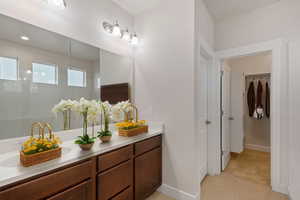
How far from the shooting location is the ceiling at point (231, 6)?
2174 mm

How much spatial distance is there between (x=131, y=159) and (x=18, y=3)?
1790 millimetres

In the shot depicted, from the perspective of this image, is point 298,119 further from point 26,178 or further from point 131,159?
point 26,178

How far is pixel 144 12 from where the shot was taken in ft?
7.54

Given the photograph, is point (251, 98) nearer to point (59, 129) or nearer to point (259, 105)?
point (259, 105)

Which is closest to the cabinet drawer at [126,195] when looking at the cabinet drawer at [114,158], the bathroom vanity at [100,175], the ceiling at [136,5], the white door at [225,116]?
the bathroom vanity at [100,175]

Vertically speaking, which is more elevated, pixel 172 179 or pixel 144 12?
pixel 144 12

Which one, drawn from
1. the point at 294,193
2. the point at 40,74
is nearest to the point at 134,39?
the point at 40,74

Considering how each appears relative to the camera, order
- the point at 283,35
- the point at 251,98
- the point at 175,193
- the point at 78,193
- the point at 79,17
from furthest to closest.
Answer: the point at 251,98 → the point at 283,35 → the point at 175,193 → the point at 79,17 → the point at 78,193

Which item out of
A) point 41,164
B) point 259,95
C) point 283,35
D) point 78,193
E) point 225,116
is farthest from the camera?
point 259,95

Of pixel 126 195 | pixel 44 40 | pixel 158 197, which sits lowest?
pixel 158 197

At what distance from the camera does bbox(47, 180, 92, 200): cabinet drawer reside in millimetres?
1037

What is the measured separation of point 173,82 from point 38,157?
1601 millimetres

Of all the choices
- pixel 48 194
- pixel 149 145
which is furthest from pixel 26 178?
pixel 149 145

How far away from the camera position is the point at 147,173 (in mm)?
1826
